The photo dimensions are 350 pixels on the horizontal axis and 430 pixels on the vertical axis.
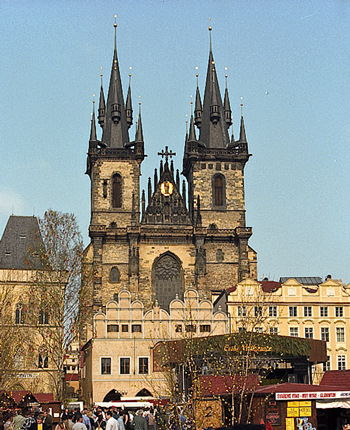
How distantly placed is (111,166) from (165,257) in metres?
9.73

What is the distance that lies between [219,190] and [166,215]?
570 centimetres

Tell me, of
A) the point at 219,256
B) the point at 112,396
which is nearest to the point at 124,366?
the point at 112,396

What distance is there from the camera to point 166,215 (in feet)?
221

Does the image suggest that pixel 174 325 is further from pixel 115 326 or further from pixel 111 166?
pixel 111 166

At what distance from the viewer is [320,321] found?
180 ft

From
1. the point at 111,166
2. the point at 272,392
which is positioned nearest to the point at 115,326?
the point at 111,166

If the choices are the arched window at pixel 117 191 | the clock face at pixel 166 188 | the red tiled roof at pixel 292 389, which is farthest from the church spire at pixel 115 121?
the red tiled roof at pixel 292 389

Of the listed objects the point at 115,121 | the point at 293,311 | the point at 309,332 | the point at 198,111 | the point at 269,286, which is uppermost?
the point at 198,111

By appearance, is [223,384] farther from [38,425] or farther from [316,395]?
[38,425]

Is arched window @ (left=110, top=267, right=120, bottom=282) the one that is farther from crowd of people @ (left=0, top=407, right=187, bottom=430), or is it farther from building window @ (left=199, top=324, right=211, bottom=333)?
crowd of people @ (left=0, top=407, right=187, bottom=430)

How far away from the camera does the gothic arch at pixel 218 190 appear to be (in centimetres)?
6919

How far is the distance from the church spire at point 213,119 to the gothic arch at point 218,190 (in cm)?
322

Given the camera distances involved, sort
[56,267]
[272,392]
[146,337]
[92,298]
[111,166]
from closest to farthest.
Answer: [272,392] < [56,267] < [146,337] < [92,298] < [111,166]

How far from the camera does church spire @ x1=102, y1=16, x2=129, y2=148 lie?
70519 mm
